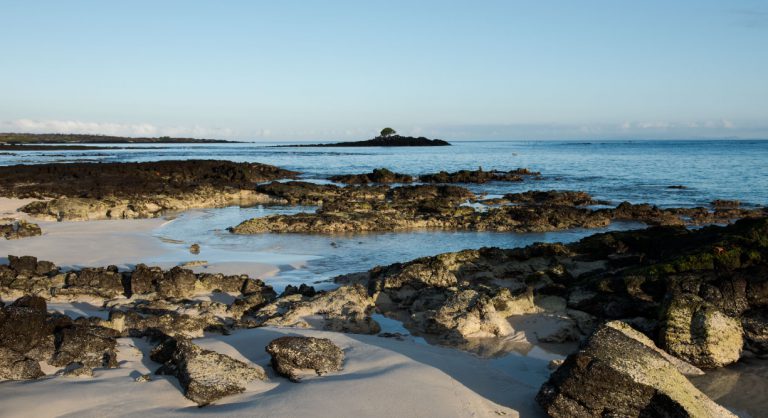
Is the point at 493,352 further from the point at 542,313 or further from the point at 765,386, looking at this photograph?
the point at 765,386

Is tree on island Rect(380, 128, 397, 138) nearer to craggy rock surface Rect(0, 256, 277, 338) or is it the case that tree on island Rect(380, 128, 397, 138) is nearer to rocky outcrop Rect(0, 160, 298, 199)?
rocky outcrop Rect(0, 160, 298, 199)

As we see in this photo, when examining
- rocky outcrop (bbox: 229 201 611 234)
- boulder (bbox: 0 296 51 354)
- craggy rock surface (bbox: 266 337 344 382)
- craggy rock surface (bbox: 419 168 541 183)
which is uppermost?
boulder (bbox: 0 296 51 354)

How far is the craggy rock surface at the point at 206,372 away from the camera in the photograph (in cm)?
546

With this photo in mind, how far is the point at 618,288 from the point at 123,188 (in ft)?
73.6

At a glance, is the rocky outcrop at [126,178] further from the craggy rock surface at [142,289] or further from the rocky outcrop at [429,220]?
the craggy rock surface at [142,289]

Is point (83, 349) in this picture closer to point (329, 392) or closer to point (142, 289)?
point (329, 392)

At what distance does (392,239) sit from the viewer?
1727 cm

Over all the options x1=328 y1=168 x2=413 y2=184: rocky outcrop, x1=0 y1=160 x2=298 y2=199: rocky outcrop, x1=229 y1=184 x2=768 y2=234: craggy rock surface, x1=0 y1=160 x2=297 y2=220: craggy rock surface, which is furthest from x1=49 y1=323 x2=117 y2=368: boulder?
x1=328 y1=168 x2=413 y2=184: rocky outcrop

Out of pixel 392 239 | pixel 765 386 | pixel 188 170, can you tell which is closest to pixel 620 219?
pixel 392 239

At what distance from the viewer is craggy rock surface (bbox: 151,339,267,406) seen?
546 cm

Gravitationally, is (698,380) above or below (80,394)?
below

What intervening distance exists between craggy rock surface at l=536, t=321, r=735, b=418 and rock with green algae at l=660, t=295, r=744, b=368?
1.72 metres

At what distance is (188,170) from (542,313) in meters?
33.7

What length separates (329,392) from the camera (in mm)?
5523
